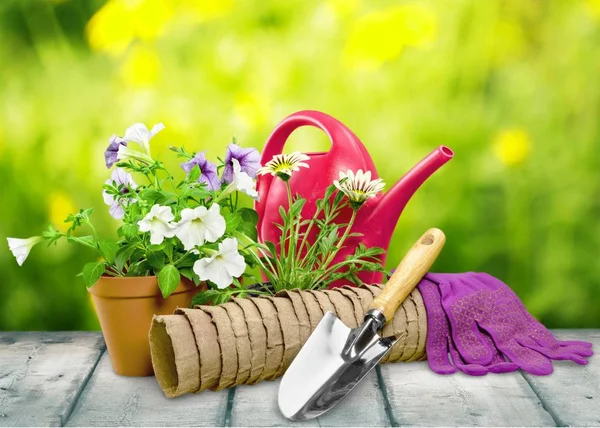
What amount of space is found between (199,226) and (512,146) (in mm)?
689

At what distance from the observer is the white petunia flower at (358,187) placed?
46.3 inches

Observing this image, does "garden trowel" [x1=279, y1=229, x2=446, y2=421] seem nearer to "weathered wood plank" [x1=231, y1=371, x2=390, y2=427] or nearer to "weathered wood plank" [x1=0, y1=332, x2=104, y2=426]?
"weathered wood plank" [x1=231, y1=371, x2=390, y2=427]

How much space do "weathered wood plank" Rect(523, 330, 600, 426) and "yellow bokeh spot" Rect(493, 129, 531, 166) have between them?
0.42 meters

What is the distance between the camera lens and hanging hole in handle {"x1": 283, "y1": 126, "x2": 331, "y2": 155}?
→ 147cm

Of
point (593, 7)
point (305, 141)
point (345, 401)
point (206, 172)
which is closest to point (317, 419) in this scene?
point (345, 401)

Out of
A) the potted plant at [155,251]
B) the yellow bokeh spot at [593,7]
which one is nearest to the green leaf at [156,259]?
the potted plant at [155,251]

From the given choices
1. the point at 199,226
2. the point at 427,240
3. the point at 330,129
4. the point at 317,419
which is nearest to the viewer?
the point at 317,419

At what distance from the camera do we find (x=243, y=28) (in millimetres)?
1454

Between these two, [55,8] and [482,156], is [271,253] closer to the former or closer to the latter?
[482,156]

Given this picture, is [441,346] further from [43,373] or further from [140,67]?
[140,67]

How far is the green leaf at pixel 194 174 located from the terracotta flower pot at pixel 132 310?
0.14 meters

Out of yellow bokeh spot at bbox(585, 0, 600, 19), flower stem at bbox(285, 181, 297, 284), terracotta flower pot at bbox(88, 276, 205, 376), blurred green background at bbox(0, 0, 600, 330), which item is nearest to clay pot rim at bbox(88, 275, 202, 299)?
terracotta flower pot at bbox(88, 276, 205, 376)

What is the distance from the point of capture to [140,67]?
57.2 inches

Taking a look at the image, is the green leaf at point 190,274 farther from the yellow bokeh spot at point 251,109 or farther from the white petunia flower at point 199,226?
the yellow bokeh spot at point 251,109
